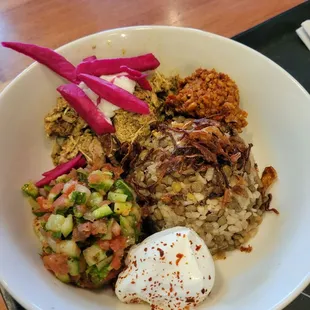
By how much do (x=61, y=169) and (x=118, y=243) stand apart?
16.4 inches

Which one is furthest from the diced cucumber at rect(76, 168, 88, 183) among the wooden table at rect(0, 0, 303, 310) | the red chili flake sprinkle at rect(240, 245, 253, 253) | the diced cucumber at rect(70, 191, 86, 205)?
the wooden table at rect(0, 0, 303, 310)

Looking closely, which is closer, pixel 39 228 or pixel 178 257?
pixel 178 257

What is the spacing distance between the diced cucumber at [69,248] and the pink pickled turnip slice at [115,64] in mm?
678

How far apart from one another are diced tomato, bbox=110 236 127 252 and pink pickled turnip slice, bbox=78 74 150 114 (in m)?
0.50

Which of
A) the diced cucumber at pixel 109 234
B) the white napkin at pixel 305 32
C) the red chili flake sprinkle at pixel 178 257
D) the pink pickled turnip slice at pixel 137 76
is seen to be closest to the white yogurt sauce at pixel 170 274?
the red chili flake sprinkle at pixel 178 257

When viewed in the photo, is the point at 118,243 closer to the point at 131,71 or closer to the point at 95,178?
the point at 95,178

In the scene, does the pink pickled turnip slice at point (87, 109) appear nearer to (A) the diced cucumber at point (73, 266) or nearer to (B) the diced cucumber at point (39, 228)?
(B) the diced cucumber at point (39, 228)

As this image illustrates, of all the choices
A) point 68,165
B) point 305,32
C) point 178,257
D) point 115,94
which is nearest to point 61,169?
point 68,165

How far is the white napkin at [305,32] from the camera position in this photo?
216 cm

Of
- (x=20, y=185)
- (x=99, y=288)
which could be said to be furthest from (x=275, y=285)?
(x=20, y=185)

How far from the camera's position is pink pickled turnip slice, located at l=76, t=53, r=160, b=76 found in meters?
1.77

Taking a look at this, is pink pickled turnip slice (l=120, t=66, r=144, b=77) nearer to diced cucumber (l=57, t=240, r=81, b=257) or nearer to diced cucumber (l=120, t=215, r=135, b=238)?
diced cucumber (l=120, t=215, r=135, b=238)

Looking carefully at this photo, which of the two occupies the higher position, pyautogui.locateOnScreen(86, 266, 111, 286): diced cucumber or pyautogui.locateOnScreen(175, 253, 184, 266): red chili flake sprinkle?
pyautogui.locateOnScreen(86, 266, 111, 286): diced cucumber

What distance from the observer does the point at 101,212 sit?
144cm
